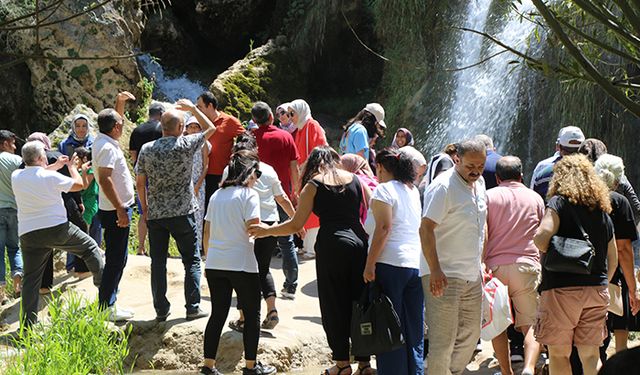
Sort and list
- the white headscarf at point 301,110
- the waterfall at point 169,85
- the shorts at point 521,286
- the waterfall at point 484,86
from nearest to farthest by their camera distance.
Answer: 1. the shorts at point 521,286
2. the white headscarf at point 301,110
3. the waterfall at point 484,86
4. the waterfall at point 169,85

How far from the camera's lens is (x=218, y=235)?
6887 mm

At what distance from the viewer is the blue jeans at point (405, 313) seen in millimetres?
6289

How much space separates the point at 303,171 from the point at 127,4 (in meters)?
9.66

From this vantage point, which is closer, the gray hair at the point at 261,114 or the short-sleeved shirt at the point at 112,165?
the short-sleeved shirt at the point at 112,165

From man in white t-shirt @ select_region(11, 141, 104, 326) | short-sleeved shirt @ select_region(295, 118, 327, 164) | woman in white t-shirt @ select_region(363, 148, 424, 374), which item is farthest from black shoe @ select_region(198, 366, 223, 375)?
short-sleeved shirt @ select_region(295, 118, 327, 164)

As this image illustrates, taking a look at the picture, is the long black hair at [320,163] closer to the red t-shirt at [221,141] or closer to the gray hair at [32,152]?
the gray hair at [32,152]

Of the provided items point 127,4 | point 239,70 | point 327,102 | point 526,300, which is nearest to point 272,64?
point 239,70

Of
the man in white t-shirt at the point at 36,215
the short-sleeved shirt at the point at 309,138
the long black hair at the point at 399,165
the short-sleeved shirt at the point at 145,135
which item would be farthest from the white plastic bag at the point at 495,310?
the short-sleeved shirt at the point at 145,135

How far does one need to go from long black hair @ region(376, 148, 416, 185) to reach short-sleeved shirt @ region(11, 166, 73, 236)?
3083 millimetres

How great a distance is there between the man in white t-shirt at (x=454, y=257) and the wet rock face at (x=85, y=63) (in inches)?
375

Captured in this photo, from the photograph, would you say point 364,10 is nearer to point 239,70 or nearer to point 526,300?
point 239,70

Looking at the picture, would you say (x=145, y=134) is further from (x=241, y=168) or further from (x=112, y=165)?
(x=241, y=168)

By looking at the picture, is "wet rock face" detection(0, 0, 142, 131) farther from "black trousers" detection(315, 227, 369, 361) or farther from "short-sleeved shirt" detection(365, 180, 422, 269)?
"short-sleeved shirt" detection(365, 180, 422, 269)

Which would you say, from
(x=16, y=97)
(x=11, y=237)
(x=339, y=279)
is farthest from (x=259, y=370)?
(x=16, y=97)
